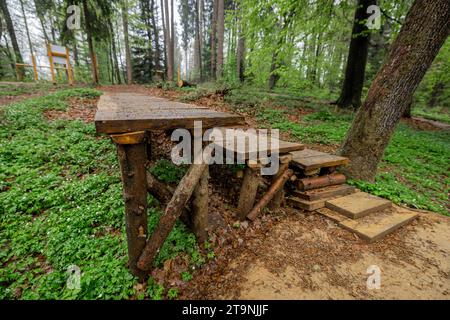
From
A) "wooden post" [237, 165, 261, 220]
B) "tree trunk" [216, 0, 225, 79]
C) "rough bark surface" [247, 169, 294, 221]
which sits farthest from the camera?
"tree trunk" [216, 0, 225, 79]

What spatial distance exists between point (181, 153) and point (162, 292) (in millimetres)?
2531

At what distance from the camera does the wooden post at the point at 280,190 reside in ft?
9.69

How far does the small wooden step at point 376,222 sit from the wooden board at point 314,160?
71 centimetres

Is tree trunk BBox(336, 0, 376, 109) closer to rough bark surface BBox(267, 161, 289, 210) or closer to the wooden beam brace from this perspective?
rough bark surface BBox(267, 161, 289, 210)

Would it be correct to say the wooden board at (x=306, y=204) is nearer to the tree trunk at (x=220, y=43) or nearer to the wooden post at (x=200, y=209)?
the wooden post at (x=200, y=209)

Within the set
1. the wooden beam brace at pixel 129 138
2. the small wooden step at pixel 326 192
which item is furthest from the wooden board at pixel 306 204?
the wooden beam brace at pixel 129 138

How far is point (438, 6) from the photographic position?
3074mm

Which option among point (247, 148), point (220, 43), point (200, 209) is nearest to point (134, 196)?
point (200, 209)

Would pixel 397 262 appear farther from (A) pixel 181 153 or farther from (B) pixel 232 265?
(A) pixel 181 153

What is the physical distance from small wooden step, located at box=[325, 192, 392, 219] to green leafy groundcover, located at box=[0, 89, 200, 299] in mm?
2169

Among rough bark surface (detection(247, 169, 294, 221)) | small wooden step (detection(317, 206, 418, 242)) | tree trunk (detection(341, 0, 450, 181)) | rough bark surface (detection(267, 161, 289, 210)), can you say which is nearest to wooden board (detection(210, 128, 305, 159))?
rough bark surface (detection(267, 161, 289, 210))

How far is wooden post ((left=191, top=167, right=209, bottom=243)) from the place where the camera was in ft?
8.02

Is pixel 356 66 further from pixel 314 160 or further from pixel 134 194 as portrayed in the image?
pixel 134 194
